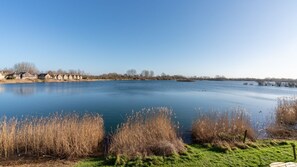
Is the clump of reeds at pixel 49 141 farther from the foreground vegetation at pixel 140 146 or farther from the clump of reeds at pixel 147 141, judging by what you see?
the clump of reeds at pixel 147 141

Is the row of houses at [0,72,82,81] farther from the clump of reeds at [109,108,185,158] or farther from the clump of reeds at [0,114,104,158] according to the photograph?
the clump of reeds at [109,108,185,158]

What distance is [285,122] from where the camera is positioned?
44.7ft

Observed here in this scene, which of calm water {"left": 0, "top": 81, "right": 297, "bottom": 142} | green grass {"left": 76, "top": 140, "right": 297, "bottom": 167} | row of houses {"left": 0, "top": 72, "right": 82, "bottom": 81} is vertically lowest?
calm water {"left": 0, "top": 81, "right": 297, "bottom": 142}

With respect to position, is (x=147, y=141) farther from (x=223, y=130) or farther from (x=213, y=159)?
(x=223, y=130)

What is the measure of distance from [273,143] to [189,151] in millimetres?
3990

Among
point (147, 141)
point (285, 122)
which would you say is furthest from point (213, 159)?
point (285, 122)

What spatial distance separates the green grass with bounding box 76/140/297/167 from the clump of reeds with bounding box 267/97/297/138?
13.9 ft

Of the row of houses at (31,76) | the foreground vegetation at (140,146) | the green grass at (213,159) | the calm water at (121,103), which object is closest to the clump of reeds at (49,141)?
the foreground vegetation at (140,146)

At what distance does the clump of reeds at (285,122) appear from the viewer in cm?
1112

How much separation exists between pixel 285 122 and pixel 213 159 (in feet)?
34.4

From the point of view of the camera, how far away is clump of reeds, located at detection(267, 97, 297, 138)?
11.1 m

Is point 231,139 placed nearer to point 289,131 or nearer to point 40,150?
point 289,131

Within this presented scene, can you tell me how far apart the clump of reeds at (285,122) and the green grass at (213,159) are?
13.9 ft

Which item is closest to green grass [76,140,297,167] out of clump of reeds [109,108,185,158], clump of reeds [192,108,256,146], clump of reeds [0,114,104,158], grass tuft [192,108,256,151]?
clump of reeds [109,108,185,158]
